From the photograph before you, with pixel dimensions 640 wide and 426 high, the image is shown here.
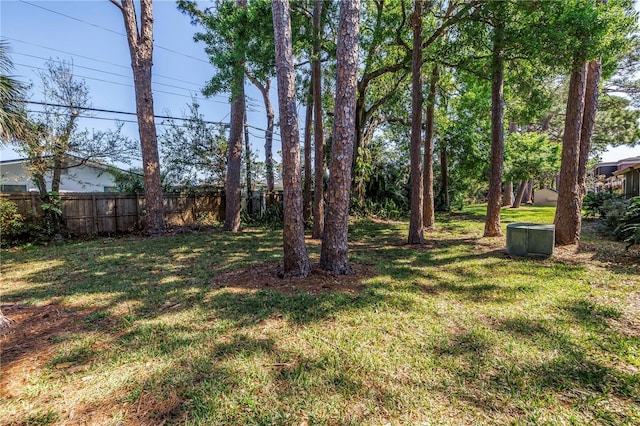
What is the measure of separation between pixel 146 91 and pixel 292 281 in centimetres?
705

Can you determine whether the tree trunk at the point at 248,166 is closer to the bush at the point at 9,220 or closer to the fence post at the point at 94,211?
the fence post at the point at 94,211

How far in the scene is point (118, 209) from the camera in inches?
332

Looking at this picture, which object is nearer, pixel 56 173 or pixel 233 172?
pixel 56 173

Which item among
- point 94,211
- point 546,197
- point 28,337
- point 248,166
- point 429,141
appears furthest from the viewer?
point 546,197

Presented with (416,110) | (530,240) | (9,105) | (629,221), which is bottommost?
(530,240)

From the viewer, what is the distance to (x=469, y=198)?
24.8 meters

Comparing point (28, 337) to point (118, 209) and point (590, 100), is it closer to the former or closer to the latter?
point (118, 209)

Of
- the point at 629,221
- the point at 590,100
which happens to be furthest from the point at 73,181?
the point at 629,221

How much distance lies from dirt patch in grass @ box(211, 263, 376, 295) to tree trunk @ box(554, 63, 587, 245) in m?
4.43

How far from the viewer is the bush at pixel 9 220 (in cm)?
630

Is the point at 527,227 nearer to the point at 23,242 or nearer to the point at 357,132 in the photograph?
the point at 357,132

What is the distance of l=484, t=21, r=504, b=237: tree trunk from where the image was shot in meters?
6.26

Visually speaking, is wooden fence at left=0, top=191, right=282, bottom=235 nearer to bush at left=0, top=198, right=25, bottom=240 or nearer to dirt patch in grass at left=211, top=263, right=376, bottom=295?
bush at left=0, top=198, right=25, bottom=240

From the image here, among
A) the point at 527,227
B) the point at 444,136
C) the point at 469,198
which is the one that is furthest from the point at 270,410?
the point at 469,198
